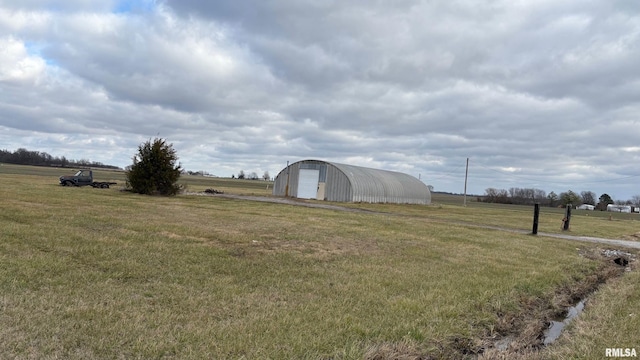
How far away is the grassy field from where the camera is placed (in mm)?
5102

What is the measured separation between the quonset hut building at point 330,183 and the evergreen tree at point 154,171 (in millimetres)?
15403

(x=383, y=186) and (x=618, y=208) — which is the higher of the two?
(x=618, y=208)

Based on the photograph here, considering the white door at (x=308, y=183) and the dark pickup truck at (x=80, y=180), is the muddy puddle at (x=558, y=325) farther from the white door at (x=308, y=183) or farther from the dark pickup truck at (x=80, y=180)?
the dark pickup truck at (x=80, y=180)

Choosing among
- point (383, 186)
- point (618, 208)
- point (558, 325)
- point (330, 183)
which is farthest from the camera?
point (618, 208)

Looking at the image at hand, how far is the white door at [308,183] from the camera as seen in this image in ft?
145

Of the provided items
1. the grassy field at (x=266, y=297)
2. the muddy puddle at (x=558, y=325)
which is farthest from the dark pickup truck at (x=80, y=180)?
the muddy puddle at (x=558, y=325)

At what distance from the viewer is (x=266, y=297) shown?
279 inches

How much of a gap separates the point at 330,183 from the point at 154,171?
17906 millimetres

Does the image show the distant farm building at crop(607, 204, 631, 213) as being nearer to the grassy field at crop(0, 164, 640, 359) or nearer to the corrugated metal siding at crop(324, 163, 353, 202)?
the corrugated metal siding at crop(324, 163, 353, 202)

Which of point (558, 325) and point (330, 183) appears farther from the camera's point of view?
point (330, 183)

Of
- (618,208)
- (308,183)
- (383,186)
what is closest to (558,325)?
(308,183)

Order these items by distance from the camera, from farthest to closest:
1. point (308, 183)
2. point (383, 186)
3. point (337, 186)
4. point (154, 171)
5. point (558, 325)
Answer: point (383, 186)
point (308, 183)
point (337, 186)
point (154, 171)
point (558, 325)

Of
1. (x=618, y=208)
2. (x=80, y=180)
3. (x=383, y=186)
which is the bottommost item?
(x=80, y=180)

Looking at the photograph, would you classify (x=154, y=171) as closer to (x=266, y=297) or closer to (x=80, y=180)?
(x=80, y=180)
